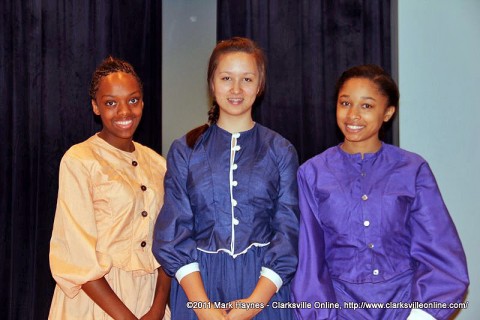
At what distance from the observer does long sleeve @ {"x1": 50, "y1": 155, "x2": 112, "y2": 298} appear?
7.00ft

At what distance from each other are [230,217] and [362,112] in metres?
0.64

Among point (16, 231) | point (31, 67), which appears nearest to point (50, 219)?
point (16, 231)

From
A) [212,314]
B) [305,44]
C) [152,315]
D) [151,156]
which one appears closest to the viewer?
[212,314]

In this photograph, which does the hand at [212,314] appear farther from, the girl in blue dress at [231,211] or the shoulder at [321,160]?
the shoulder at [321,160]

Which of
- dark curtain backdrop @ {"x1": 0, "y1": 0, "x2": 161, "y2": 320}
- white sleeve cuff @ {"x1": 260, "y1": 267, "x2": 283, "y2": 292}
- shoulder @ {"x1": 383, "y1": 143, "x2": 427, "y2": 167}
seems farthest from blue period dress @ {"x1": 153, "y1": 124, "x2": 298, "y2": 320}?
dark curtain backdrop @ {"x1": 0, "y1": 0, "x2": 161, "y2": 320}

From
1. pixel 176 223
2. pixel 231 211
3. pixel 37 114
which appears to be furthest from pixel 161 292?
pixel 37 114

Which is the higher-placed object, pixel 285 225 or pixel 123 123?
pixel 123 123

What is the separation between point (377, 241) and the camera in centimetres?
209

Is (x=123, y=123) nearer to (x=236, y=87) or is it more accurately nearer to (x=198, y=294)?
(x=236, y=87)

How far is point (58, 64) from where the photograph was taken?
356 cm

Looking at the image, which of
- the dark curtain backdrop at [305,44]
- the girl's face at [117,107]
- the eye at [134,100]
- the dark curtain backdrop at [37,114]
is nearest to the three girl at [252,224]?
the girl's face at [117,107]

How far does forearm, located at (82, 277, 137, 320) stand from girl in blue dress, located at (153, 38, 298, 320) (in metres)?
0.18

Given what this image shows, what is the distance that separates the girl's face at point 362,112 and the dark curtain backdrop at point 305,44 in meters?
1.56

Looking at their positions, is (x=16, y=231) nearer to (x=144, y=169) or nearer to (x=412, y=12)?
(x=144, y=169)
